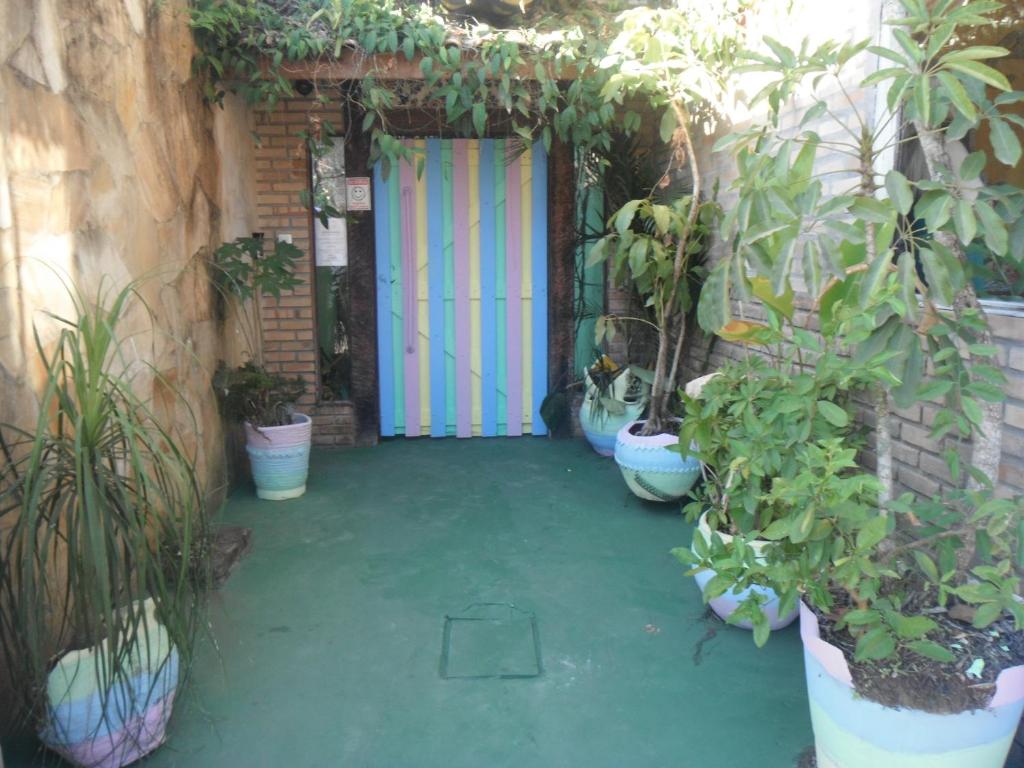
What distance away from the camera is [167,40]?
3523mm

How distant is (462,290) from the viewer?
207 inches

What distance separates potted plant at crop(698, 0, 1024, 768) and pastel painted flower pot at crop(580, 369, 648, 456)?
8.92ft

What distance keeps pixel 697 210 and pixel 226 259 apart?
7.70 ft

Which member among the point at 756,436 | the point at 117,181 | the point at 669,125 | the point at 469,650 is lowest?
the point at 469,650

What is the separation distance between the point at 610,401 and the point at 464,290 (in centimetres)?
126

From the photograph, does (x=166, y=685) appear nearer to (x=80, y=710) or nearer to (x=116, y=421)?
(x=80, y=710)

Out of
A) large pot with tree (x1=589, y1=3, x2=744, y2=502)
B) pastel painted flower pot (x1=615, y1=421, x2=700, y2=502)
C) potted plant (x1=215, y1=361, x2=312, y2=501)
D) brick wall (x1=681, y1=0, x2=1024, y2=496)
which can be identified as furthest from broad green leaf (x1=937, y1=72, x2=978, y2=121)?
potted plant (x1=215, y1=361, x2=312, y2=501)

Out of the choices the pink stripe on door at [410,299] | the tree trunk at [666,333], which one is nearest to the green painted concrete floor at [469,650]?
the tree trunk at [666,333]

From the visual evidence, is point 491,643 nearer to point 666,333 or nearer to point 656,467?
point 656,467

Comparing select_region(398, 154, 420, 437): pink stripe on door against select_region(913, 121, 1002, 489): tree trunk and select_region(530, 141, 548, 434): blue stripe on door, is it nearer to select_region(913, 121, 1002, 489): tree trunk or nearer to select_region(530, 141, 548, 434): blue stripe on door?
select_region(530, 141, 548, 434): blue stripe on door

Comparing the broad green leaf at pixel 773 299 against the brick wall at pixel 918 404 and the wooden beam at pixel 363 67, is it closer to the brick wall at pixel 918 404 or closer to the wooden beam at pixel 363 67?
the brick wall at pixel 918 404

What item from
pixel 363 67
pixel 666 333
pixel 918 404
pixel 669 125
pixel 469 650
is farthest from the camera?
pixel 666 333

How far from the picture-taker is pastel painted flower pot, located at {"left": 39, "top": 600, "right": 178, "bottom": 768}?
1.97 m

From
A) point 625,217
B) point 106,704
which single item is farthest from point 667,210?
point 106,704
